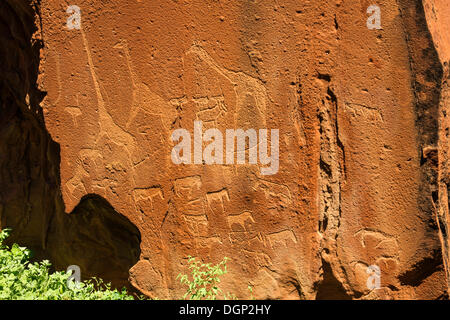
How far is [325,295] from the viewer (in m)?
2.40

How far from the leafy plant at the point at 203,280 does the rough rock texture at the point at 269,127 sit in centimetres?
4

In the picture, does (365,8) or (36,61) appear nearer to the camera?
(365,8)

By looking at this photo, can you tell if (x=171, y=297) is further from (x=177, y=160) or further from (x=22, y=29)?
(x=22, y=29)

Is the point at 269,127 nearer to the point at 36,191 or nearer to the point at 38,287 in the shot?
the point at 38,287

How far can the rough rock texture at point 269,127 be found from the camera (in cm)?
222

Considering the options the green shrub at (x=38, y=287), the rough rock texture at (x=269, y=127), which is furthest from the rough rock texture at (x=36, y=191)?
the green shrub at (x=38, y=287)

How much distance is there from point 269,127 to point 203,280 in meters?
0.73

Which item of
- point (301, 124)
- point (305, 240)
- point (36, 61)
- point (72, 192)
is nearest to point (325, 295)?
point (305, 240)

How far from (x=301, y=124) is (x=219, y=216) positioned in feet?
1.79

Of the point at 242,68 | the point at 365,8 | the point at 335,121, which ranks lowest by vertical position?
the point at 335,121

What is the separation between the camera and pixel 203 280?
2.35 m

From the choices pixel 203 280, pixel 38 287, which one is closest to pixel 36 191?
pixel 38 287

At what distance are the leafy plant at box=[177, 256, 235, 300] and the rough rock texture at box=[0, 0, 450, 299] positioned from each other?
0.04 m

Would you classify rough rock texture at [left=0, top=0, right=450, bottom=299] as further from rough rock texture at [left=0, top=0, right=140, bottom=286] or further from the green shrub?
the green shrub
